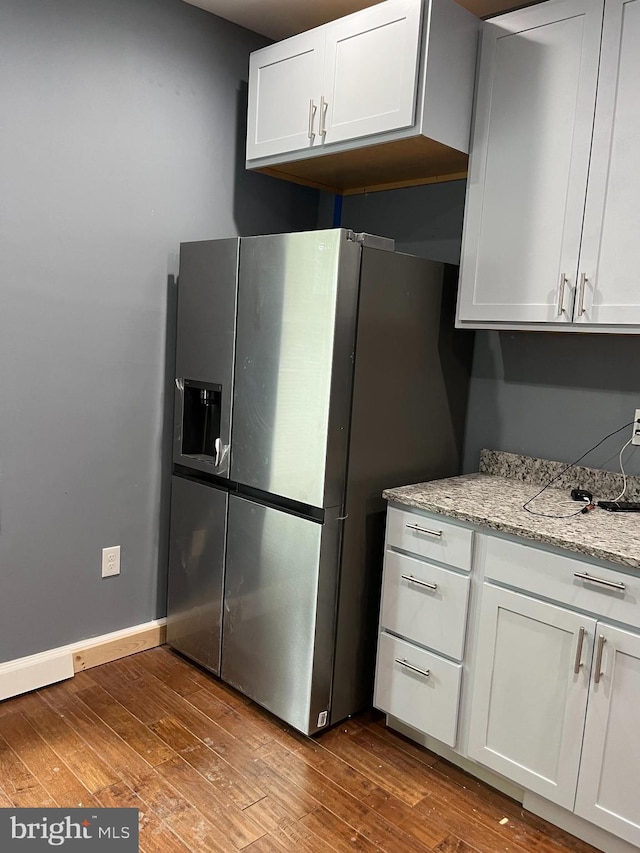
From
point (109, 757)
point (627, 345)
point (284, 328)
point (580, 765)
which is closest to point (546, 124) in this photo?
point (627, 345)

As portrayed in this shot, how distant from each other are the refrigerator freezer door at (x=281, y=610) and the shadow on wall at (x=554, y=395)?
0.80 metres

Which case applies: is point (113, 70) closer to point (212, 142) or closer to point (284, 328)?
point (212, 142)

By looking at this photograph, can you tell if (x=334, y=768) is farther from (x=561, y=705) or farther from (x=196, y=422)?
(x=196, y=422)

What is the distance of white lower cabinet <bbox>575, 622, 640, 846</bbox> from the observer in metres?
1.70

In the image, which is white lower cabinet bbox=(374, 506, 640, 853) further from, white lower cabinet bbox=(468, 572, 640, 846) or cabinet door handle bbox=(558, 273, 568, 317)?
cabinet door handle bbox=(558, 273, 568, 317)

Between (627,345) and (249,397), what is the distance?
1265 mm

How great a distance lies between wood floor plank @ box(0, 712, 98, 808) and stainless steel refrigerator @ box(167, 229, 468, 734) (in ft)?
2.13

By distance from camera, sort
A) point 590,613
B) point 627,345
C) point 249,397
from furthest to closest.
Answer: point 249,397
point 627,345
point 590,613

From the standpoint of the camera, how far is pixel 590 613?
1.77 metres

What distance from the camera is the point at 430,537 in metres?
2.12

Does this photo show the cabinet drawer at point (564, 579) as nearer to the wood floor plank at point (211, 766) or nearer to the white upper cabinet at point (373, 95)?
the wood floor plank at point (211, 766)

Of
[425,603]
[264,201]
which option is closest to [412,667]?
[425,603]

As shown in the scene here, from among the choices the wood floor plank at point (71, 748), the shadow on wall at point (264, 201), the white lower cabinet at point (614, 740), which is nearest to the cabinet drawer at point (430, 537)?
the white lower cabinet at point (614, 740)

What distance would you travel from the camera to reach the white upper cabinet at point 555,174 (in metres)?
1.94
